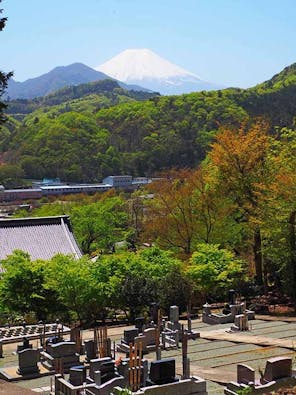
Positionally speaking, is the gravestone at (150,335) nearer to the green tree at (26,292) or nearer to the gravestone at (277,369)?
the green tree at (26,292)

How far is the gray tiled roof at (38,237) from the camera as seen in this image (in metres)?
33.3

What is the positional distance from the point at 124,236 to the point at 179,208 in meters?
21.6

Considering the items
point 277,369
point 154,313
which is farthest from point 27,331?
point 277,369

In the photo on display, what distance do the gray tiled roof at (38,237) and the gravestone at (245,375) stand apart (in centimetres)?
1978

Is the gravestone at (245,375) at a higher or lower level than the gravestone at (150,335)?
higher

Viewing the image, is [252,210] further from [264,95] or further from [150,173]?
[264,95]

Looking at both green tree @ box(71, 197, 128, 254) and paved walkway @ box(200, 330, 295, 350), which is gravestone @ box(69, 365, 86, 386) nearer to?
paved walkway @ box(200, 330, 295, 350)

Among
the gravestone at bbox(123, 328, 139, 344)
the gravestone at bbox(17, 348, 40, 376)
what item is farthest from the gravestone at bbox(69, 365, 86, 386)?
the gravestone at bbox(123, 328, 139, 344)

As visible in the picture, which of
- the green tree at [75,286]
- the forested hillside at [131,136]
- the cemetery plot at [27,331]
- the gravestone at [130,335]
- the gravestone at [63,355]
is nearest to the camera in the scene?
the gravestone at [63,355]

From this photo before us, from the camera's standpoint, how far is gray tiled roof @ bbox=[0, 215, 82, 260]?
3328 cm

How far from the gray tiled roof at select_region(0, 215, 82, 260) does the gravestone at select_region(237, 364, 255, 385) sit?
19.8 metres

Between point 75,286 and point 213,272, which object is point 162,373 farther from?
point 213,272

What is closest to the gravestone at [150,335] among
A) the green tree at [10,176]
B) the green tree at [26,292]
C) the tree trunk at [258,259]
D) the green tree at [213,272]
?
the green tree at [26,292]

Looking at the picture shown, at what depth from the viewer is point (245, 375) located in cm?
1366
